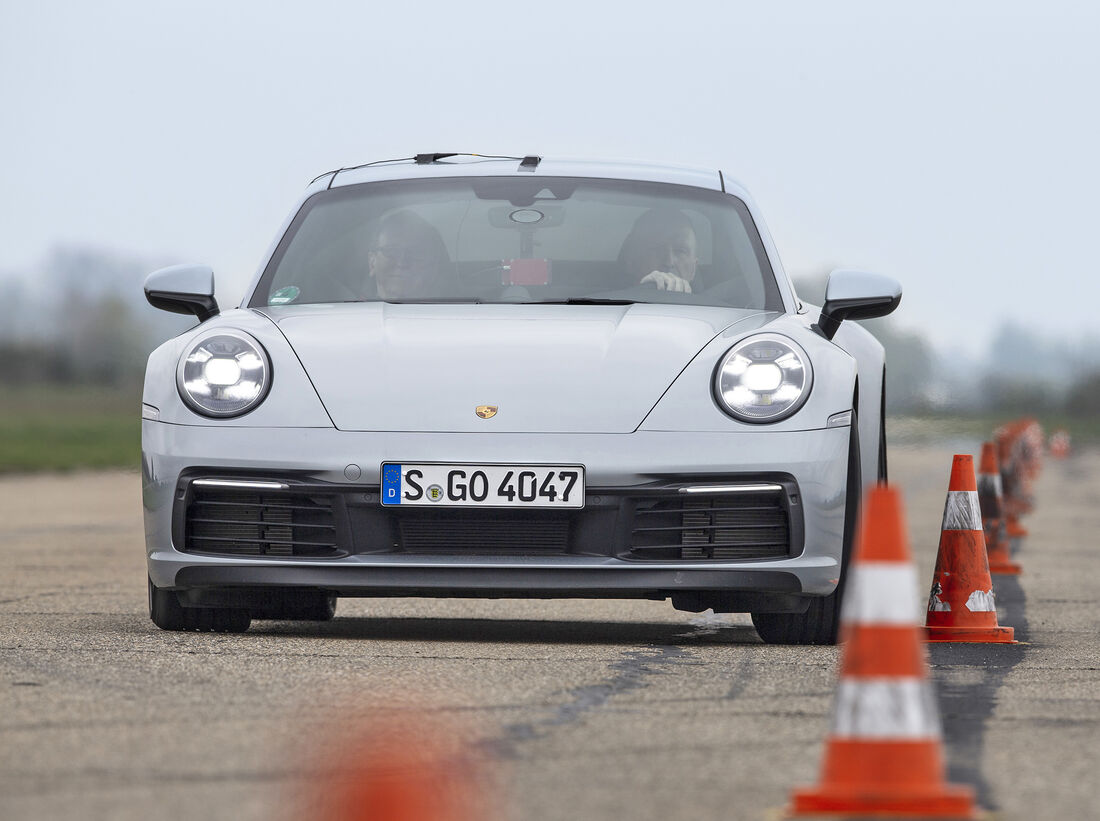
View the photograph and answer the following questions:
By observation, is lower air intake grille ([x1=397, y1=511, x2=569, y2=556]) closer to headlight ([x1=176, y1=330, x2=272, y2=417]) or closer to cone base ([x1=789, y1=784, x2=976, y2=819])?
headlight ([x1=176, y1=330, x2=272, y2=417])

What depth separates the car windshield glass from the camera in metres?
6.41

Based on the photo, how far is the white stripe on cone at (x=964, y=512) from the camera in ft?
22.1

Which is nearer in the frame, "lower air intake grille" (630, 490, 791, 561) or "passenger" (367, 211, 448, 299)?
"lower air intake grille" (630, 490, 791, 561)

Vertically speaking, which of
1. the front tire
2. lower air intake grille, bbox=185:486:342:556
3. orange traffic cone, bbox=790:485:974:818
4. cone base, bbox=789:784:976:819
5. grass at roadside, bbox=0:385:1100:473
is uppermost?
orange traffic cone, bbox=790:485:974:818

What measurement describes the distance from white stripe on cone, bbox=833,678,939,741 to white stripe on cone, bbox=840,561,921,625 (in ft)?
0.39

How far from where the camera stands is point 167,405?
5762 mm

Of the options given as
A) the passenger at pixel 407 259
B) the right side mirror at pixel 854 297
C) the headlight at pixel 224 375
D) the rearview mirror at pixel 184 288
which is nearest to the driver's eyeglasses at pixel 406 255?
the passenger at pixel 407 259

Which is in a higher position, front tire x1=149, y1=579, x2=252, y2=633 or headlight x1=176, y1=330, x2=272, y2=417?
headlight x1=176, y1=330, x2=272, y2=417

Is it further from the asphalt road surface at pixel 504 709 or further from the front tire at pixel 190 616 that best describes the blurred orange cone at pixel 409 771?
the front tire at pixel 190 616

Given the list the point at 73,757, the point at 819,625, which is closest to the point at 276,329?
the point at 819,625

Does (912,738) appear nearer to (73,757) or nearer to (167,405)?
(73,757)

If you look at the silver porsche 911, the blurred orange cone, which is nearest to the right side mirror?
the silver porsche 911

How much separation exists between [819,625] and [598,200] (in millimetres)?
1739

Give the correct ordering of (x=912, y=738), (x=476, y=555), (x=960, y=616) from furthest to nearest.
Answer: (x=960, y=616) → (x=476, y=555) → (x=912, y=738)
